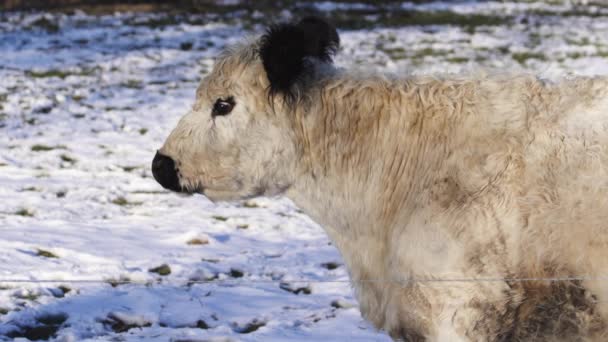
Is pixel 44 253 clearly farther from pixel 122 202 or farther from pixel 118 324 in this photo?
pixel 122 202

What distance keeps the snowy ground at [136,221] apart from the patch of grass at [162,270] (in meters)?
0.01

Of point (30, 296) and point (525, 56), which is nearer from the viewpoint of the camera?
point (30, 296)

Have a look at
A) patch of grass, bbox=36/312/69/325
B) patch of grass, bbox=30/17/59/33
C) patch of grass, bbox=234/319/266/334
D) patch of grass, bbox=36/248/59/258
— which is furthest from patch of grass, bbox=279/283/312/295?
patch of grass, bbox=30/17/59/33

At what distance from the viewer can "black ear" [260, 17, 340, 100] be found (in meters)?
4.00

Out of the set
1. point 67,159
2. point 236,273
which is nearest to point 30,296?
point 236,273

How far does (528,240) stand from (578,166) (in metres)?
0.36

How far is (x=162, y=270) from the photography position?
6.63 m

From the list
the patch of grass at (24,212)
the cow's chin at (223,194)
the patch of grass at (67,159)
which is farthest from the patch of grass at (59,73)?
the cow's chin at (223,194)

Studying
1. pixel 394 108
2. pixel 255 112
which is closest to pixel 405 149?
pixel 394 108

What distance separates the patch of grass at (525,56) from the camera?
670 inches

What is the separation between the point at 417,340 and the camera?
3.76m

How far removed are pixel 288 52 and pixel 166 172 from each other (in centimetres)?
86

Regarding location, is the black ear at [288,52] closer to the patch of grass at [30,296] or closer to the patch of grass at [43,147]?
the patch of grass at [30,296]

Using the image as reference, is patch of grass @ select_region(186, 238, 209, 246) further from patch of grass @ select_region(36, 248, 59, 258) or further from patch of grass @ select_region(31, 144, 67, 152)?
patch of grass @ select_region(31, 144, 67, 152)
